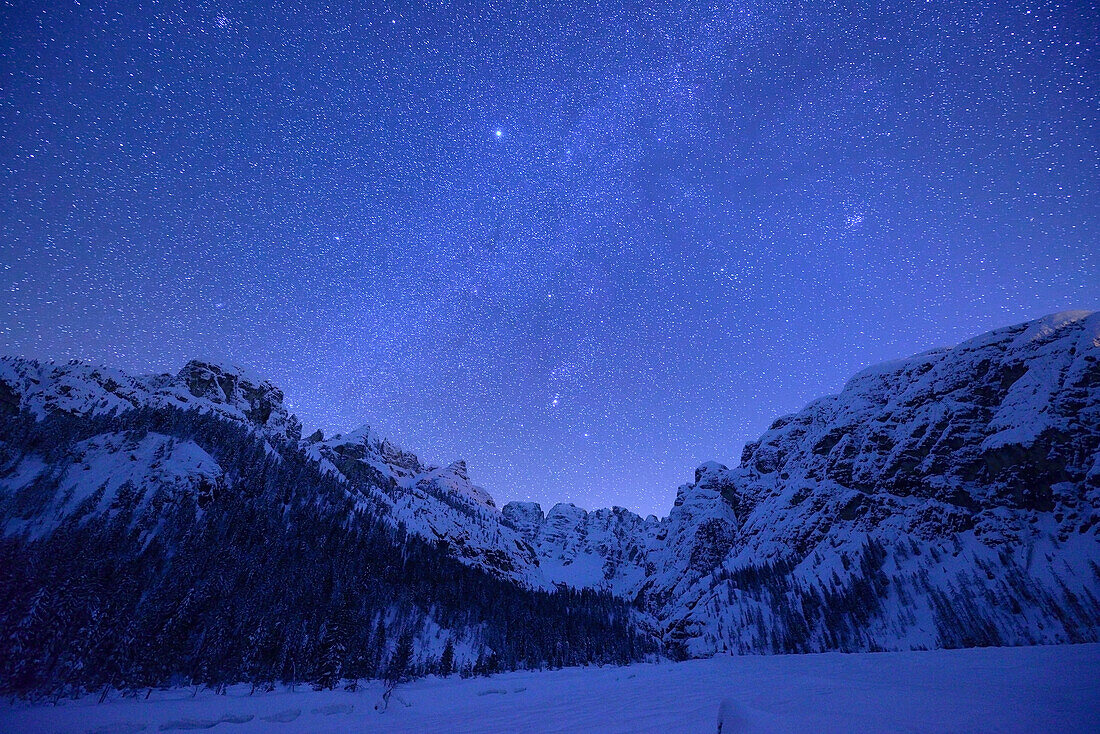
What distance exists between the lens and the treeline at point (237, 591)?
1478 inches

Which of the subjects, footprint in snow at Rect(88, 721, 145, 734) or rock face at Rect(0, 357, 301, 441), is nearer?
footprint in snow at Rect(88, 721, 145, 734)

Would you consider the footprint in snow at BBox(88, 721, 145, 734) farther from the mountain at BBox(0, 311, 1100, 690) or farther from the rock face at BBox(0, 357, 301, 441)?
the rock face at BBox(0, 357, 301, 441)

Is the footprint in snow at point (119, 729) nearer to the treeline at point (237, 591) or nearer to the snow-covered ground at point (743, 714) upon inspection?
the snow-covered ground at point (743, 714)

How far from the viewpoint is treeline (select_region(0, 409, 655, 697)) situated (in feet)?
123

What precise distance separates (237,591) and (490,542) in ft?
371

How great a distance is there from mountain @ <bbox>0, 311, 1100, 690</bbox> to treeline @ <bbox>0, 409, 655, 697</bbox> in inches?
17.9

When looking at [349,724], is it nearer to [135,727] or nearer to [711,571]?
[135,727]

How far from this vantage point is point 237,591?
64062 millimetres

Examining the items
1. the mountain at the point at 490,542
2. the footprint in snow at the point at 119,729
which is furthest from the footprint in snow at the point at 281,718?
the mountain at the point at 490,542

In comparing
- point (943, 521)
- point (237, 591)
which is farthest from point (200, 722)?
point (943, 521)

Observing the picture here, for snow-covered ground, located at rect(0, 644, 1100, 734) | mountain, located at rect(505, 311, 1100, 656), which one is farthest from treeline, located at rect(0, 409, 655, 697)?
mountain, located at rect(505, 311, 1100, 656)

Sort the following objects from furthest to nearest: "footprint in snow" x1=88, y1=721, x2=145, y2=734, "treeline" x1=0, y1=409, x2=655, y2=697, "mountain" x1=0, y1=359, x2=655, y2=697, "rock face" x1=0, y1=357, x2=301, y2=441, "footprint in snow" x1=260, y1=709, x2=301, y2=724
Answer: "rock face" x1=0, y1=357, x2=301, y2=441 → "mountain" x1=0, y1=359, x2=655, y2=697 → "treeline" x1=0, y1=409, x2=655, y2=697 → "footprint in snow" x1=260, y1=709, x2=301, y2=724 → "footprint in snow" x1=88, y1=721, x2=145, y2=734

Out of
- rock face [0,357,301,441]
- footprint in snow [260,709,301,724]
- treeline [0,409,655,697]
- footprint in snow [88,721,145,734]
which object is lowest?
footprint in snow [260,709,301,724]

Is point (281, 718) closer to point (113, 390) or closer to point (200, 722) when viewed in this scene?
point (200, 722)
